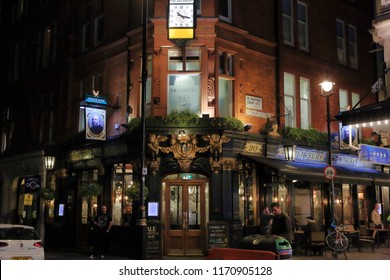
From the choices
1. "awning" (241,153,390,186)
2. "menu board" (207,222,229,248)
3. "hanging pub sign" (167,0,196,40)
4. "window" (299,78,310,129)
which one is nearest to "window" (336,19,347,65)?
"window" (299,78,310,129)

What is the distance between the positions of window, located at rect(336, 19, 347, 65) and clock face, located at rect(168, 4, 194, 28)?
10.5 meters

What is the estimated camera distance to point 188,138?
18.5m

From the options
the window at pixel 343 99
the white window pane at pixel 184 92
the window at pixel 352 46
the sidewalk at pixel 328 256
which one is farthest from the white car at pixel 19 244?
the window at pixel 352 46

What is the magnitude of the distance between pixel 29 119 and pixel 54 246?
8093mm

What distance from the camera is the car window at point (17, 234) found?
46.5 ft

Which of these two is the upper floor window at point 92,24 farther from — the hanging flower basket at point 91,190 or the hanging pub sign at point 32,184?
the hanging pub sign at point 32,184

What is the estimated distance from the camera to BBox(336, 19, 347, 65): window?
2575 cm

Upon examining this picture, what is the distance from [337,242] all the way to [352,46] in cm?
1274

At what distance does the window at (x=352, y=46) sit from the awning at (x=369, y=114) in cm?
1189

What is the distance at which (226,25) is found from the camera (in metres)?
19.8

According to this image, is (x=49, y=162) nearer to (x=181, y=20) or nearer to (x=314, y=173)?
(x=181, y=20)

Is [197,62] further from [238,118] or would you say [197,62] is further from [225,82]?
[238,118]

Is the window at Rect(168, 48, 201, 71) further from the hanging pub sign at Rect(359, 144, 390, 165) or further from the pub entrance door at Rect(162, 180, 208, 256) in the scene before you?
the hanging pub sign at Rect(359, 144, 390, 165)

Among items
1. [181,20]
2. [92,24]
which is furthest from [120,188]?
[92,24]
